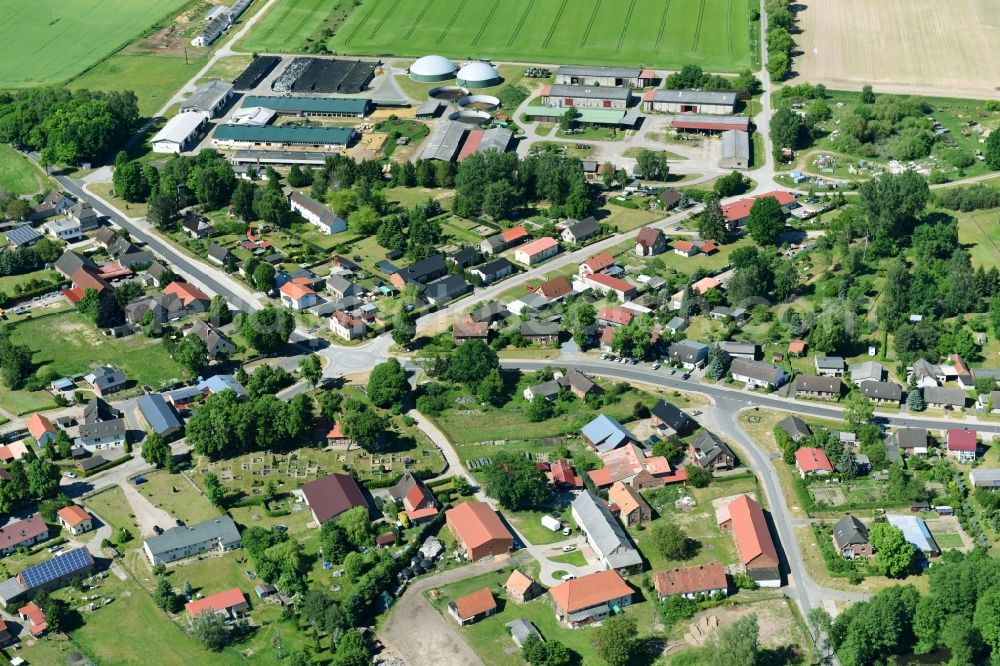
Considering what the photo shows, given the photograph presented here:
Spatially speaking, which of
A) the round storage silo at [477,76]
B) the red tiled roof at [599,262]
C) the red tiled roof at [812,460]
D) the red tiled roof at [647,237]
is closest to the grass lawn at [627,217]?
the red tiled roof at [647,237]

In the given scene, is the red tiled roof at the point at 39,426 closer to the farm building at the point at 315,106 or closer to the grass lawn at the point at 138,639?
the grass lawn at the point at 138,639

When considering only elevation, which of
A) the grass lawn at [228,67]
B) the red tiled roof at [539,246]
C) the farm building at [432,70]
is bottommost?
the red tiled roof at [539,246]

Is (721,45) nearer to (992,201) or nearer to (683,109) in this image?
(683,109)

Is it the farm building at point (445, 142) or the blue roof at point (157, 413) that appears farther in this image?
the farm building at point (445, 142)

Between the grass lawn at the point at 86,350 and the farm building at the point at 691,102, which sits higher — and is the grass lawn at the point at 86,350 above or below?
above

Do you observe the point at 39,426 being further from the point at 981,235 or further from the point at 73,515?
the point at 981,235

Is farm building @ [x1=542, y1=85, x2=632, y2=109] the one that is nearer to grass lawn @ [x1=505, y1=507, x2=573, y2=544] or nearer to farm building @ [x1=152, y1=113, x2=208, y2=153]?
farm building @ [x1=152, y1=113, x2=208, y2=153]

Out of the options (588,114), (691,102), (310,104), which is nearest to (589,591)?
(588,114)
